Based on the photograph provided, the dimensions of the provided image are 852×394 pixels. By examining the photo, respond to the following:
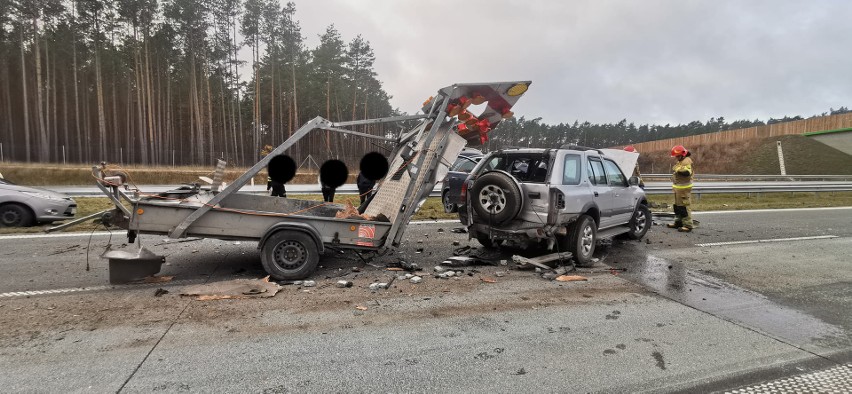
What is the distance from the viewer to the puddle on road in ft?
11.8

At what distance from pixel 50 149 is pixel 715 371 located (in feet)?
121

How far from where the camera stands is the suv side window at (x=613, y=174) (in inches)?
274

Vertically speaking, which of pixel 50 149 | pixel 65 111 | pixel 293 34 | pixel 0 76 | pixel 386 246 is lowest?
pixel 386 246

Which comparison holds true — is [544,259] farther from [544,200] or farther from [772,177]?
[772,177]

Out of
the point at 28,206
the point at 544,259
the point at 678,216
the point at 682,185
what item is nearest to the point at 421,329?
the point at 544,259

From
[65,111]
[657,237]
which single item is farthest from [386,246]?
[65,111]

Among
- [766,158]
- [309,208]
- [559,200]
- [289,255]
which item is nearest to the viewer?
[289,255]

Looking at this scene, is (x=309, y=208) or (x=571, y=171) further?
(x=309, y=208)

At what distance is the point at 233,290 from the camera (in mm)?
4406

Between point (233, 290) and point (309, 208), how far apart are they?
2182 millimetres

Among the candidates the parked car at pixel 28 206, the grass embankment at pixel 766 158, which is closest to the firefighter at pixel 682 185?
the parked car at pixel 28 206

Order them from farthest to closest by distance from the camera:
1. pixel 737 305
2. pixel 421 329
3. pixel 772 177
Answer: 1. pixel 772 177
2. pixel 737 305
3. pixel 421 329

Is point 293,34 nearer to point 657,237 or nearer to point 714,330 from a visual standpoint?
point 657,237

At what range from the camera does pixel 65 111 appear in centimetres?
3100
